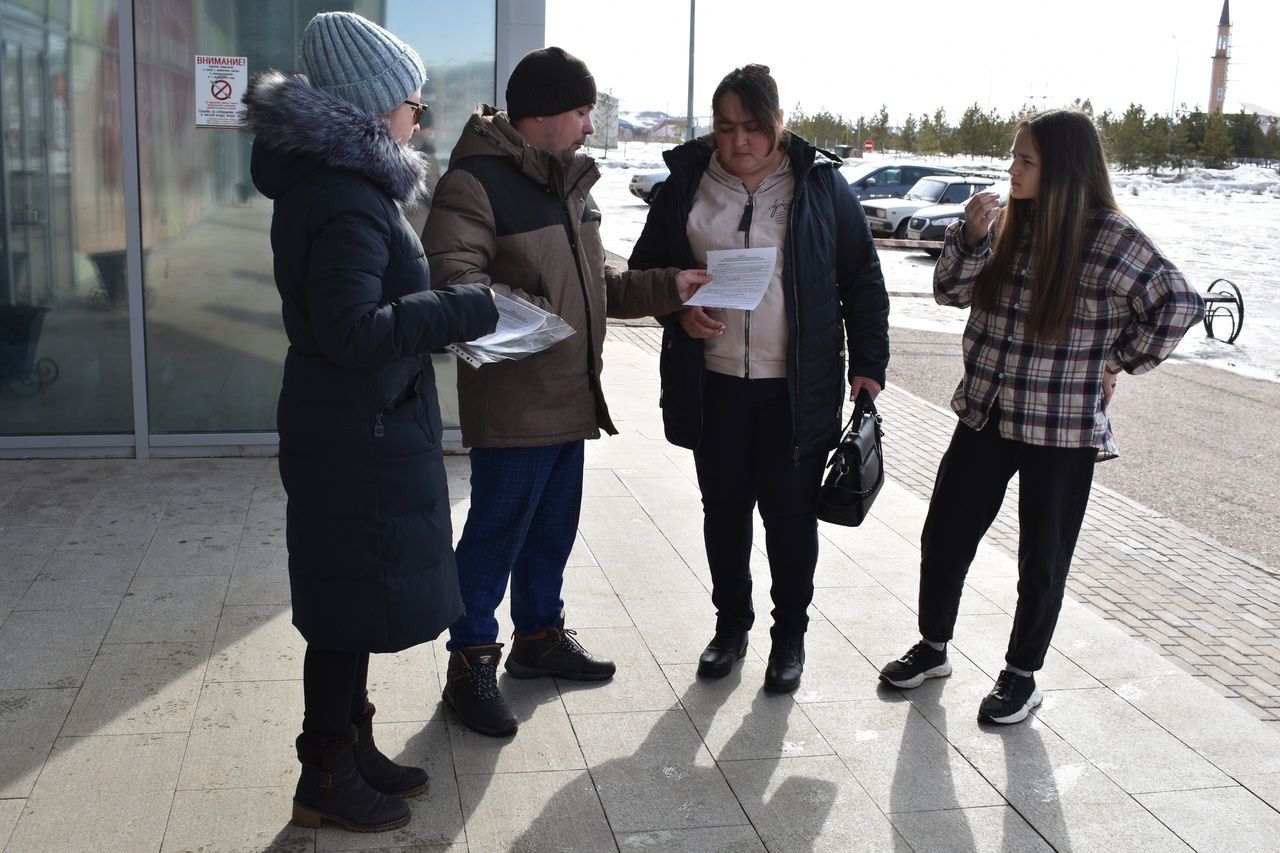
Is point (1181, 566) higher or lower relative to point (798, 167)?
lower

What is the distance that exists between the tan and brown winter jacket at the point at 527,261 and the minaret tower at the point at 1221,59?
134 m

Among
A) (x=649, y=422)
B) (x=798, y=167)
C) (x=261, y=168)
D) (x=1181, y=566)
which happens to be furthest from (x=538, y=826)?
(x=649, y=422)

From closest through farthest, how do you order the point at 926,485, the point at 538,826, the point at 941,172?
the point at 538,826 → the point at 926,485 → the point at 941,172

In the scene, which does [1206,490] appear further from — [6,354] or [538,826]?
[6,354]

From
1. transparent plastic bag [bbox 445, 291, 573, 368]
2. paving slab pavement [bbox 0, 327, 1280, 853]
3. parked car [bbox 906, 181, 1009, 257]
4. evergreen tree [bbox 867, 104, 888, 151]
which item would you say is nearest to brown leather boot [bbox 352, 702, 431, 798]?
paving slab pavement [bbox 0, 327, 1280, 853]

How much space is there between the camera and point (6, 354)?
21.3 feet

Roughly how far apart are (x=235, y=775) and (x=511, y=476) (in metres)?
1.11

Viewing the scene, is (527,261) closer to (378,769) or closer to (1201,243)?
(378,769)

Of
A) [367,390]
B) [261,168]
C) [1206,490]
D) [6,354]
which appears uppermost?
[261,168]

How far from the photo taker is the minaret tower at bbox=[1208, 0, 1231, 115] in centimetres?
12470

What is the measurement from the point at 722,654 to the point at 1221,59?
141806 mm

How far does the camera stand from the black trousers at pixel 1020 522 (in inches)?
149

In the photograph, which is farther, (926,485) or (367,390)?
(926,485)

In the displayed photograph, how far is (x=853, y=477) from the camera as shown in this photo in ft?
12.9
